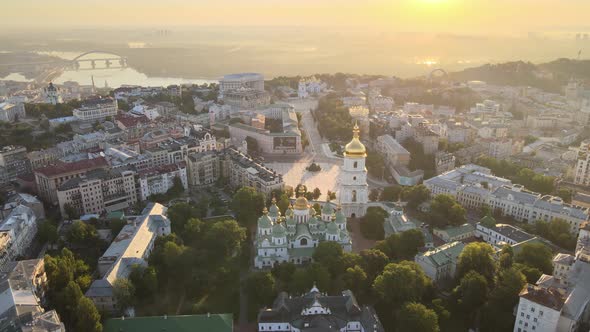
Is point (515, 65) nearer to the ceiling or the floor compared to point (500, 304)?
nearer to the ceiling

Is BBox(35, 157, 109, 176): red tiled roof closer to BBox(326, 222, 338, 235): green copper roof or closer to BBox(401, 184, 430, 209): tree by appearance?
BBox(326, 222, 338, 235): green copper roof

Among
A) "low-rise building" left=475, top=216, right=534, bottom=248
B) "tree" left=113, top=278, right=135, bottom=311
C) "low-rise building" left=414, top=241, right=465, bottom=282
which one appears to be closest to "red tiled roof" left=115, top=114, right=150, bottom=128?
"tree" left=113, top=278, right=135, bottom=311

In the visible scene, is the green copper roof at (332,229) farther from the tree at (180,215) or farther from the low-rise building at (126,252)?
the low-rise building at (126,252)

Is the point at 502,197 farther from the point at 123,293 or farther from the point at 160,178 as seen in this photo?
the point at 123,293

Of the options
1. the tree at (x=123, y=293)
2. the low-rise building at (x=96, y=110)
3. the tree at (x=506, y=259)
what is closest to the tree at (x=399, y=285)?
the tree at (x=506, y=259)

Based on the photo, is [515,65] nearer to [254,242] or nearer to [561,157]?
[561,157]

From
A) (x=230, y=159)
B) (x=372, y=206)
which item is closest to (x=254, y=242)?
(x=372, y=206)
